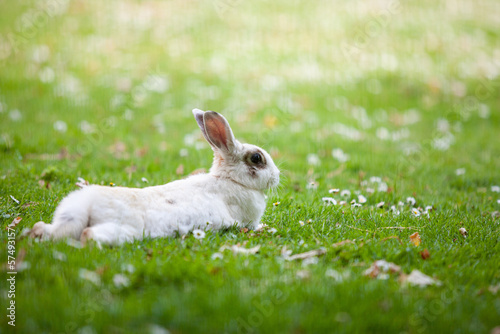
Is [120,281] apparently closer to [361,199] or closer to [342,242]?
[342,242]

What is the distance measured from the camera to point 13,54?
12227mm

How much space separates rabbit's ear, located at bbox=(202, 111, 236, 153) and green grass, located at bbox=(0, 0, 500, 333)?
0.91 metres

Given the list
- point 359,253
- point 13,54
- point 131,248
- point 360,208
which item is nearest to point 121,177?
point 131,248

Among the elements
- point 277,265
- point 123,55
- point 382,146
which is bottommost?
point 382,146

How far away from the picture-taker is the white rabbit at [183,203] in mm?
3607

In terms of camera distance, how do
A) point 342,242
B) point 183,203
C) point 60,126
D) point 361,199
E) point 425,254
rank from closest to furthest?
point 425,254 < point 342,242 < point 183,203 < point 361,199 < point 60,126

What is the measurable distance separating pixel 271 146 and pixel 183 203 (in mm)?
4168

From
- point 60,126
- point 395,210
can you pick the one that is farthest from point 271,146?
point 60,126

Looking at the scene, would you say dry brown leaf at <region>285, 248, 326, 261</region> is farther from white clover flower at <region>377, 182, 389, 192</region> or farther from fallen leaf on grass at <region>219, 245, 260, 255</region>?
white clover flower at <region>377, 182, 389, 192</region>

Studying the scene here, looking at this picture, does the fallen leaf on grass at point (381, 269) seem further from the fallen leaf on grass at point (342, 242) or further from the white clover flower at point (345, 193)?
the white clover flower at point (345, 193)

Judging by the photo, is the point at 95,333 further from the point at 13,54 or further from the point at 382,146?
the point at 13,54

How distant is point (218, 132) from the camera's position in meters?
4.55

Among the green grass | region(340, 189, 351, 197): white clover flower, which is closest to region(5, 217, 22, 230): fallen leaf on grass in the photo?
the green grass

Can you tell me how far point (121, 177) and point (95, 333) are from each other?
370 centimetres
